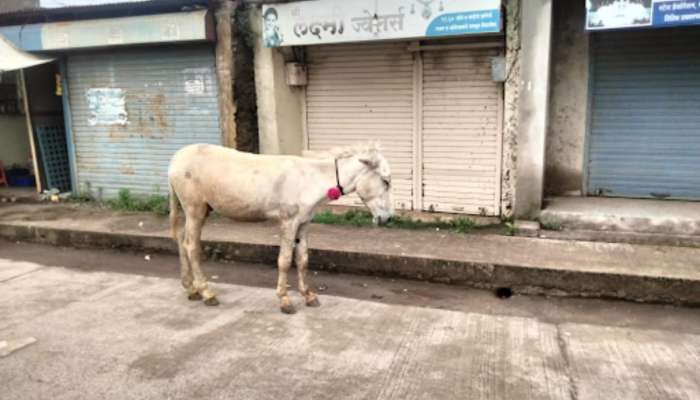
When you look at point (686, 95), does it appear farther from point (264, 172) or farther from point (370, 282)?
point (264, 172)

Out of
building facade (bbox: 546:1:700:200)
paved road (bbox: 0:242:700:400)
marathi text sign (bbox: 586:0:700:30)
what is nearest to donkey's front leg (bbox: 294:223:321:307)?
paved road (bbox: 0:242:700:400)

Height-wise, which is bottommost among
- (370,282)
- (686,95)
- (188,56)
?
(370,282)

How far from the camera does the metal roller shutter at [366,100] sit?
7777 millimetres

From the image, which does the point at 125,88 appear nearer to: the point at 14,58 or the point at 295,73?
the point at 14,58

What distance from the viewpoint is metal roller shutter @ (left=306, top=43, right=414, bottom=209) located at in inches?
306

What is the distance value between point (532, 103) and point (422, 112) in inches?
62.1

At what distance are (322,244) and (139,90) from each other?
4476 millimetres

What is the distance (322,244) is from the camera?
259 inches

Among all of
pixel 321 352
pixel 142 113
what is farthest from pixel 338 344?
pixel 142 113

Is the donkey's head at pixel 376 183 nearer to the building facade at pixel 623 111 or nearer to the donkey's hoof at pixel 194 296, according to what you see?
the donkey's hoof at pixel 194 296

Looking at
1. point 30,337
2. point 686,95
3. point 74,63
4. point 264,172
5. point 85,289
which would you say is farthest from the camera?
point 74,63

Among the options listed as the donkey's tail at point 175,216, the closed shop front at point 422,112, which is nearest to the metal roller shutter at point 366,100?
the closed shop front at point 422,112

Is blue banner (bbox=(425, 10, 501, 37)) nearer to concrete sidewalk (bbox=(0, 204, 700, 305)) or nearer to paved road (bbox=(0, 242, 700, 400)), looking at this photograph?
concrete sidewalk (bbox=(0, 204, 700, 305))

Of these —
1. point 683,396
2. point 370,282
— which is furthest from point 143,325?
point 683,396
